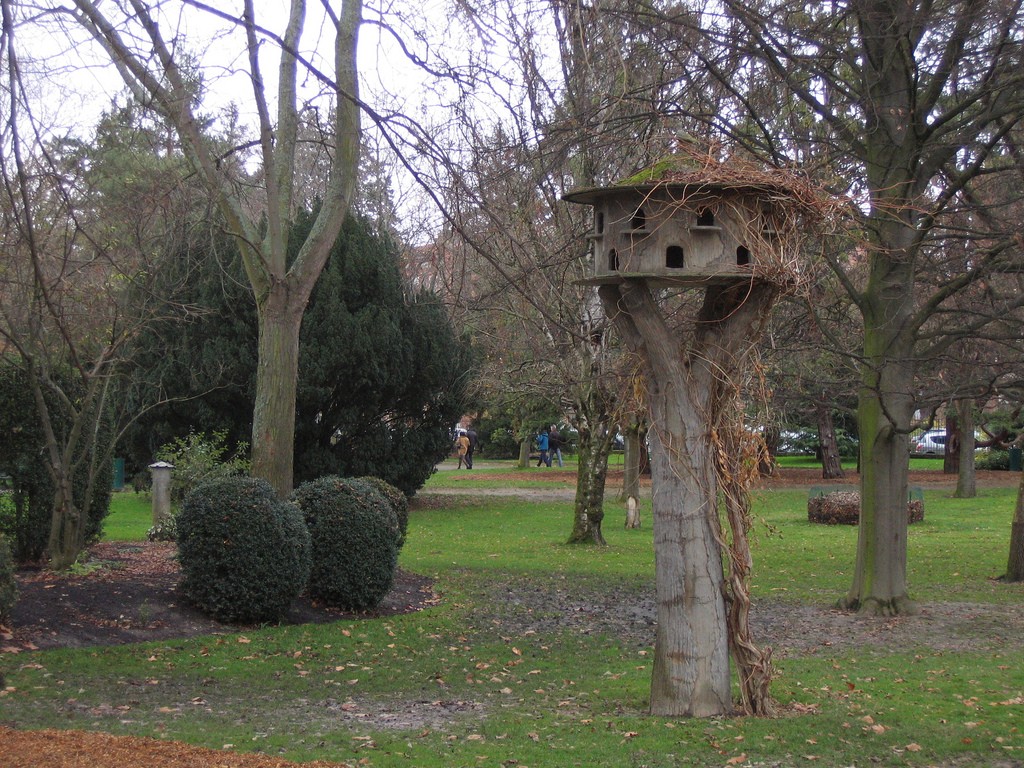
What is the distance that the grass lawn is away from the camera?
6.13m

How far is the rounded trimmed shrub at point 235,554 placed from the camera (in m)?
10.2

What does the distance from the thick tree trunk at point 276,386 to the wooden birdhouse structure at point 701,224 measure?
20.0 feet

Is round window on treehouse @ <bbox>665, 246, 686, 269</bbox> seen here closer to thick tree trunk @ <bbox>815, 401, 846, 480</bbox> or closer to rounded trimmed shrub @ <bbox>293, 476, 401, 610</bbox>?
rounded trimmed shrub @ <bbox>293, 476, 401, 610</bbox>

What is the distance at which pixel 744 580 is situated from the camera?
6898 millimetres

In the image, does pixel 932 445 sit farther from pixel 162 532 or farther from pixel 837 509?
pixel 162 532

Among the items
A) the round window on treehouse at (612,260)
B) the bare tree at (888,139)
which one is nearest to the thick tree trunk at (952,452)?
the bare tree at (888,139)

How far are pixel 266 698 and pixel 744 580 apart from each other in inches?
145

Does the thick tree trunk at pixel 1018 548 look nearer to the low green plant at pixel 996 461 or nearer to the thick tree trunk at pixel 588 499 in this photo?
the thick tree trunk at pixel 588 499

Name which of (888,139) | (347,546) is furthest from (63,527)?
(888,139)

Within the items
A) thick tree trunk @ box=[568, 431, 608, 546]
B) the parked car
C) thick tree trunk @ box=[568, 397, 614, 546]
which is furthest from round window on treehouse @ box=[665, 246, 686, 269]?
the parked car

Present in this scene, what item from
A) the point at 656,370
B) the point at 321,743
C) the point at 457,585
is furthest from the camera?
the point at 457,585

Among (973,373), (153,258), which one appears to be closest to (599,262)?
(153,258)

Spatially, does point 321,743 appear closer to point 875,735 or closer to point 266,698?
point 266,698

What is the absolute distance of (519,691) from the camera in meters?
8.20
